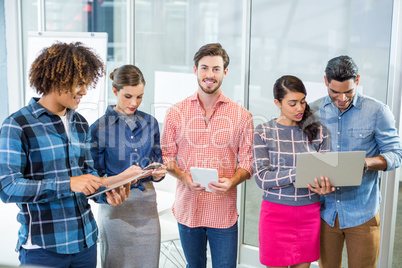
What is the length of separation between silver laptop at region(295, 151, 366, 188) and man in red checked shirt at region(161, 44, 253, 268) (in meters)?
0.37

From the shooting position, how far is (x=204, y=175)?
2.17 m

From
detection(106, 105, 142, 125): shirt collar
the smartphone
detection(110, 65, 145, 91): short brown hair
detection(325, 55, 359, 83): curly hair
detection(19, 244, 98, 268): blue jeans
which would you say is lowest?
detection(19, 244, 98, 268): blue jeans

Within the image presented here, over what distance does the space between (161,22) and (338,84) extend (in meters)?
1.93

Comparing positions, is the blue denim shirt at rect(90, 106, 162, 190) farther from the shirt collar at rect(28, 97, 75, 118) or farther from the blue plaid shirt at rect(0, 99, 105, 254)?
the shirt collar at rect(28, 97, 75, 118)

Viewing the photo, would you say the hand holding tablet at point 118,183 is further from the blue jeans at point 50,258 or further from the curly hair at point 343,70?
the curly hair at point 343,70

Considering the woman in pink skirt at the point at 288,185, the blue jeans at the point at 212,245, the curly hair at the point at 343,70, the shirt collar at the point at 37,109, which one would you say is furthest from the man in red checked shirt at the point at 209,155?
the shirt collar at the point at 37,109

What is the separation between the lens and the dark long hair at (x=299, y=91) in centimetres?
225

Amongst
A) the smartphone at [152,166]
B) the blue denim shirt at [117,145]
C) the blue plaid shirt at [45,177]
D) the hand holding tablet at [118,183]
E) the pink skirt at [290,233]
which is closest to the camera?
the blue plaid shirt at [45,177]

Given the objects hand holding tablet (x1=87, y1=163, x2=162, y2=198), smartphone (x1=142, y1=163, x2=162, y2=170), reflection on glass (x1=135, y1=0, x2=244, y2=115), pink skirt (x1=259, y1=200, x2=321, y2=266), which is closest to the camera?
hand holding tablet (x1=87, y1=163, x2=162, y2=198)

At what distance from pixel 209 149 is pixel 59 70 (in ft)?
3.20

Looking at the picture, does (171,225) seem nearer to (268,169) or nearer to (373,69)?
(268,169)

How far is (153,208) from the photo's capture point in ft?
7.20

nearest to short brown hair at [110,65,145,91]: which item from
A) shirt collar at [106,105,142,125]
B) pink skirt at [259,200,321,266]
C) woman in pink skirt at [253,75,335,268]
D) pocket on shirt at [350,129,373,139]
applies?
shirt collar at [106,105,142,125]

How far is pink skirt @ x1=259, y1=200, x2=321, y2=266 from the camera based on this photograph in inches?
87.3
